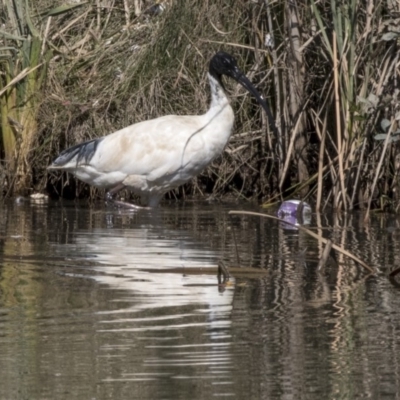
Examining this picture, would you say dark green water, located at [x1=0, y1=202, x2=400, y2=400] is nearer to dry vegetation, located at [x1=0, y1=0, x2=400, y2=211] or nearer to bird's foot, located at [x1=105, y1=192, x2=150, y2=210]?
dry vegetation, located at [x1=0, y1=0, x2=400, y2=211]

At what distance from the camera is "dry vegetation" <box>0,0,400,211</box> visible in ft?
29.6

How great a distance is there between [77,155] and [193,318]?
17.2 feet

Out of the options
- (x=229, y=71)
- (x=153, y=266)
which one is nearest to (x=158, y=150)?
(x=229, y=71)

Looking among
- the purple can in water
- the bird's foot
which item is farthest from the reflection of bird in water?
the bird's foot

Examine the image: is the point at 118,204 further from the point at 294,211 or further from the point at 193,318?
the point at 193,318

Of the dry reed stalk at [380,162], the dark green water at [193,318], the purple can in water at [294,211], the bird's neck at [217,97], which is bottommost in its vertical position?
the dark green water at [193,318]

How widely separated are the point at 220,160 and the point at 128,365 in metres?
6.77

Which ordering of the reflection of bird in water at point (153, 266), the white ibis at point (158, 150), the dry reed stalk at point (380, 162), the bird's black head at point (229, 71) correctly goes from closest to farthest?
the reflection of bird in water at point (153, 266)
the dry reed stalk at point (380, 162)
the white ibis at point (158, 150)
the bird's black head at point (229, 71)

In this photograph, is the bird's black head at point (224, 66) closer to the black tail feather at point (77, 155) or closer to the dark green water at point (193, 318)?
the black tail feather at point (77, 155)

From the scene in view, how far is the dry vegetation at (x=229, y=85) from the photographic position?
903 centimetres

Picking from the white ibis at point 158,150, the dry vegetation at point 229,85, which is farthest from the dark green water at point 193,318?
the white ibis at point 158,150

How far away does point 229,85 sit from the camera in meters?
10.9

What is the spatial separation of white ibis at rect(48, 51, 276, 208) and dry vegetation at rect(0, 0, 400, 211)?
0.41m

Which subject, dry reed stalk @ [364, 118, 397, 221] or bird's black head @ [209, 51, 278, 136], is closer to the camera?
dry reed stalk @ [364, 118, 397, 221]
